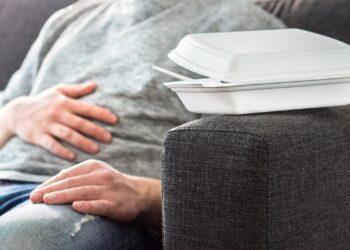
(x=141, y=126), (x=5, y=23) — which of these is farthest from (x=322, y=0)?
(x=5, y=23)

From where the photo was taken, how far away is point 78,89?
1444mm

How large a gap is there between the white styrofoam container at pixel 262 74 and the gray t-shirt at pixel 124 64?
394 millimetres

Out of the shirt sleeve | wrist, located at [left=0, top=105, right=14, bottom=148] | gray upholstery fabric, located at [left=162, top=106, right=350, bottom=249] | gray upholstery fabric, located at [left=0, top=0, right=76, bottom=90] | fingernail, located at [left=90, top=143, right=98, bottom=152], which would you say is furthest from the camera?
gray upholstery fabric, located at [left=0, top=0, right=76, bottom=90]

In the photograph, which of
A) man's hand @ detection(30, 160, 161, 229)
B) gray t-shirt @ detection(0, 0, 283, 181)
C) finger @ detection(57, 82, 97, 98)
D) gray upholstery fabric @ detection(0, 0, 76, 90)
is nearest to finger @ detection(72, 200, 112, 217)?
man's hand @ detection(30, 160, 161, 229)

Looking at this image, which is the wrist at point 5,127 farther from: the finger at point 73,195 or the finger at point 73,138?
the finger at point 73,195

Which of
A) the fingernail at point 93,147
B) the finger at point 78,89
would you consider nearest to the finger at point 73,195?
the fingernail at point 93,147

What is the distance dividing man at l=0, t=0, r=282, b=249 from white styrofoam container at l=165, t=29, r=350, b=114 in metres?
0.23

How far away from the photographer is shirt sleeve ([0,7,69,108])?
1.62 m

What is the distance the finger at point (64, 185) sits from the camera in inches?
43.0

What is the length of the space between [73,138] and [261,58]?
0.55m

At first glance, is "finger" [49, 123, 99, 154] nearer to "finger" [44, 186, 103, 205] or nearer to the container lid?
"finger" [44, 186, 103, 205]

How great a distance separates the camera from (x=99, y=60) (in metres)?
1.49

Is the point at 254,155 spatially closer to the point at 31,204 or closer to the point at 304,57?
the point at 304,57

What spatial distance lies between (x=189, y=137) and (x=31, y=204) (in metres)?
0.31
